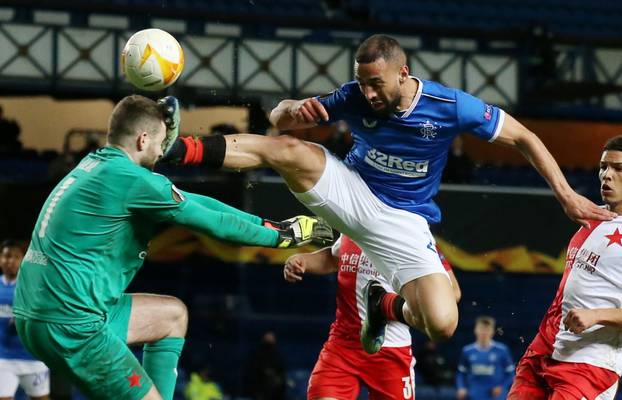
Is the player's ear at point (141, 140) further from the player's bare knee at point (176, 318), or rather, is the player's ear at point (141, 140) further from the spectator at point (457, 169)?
the spectator at point (457, 169)

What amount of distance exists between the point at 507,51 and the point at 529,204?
8.29 ft

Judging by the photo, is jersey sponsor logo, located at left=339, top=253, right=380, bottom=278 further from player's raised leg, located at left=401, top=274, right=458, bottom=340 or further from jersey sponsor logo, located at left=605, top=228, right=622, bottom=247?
jersey sponsor logo, located at left=605, top=228, right=622, bottom=247

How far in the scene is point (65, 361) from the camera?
5.45 meters

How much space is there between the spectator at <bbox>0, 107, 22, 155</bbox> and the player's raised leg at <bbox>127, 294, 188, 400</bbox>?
35.4 ft

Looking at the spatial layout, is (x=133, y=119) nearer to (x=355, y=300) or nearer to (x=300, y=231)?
(x=300, y=231)

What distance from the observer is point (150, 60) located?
21.7ft

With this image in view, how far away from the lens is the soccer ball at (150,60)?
661cm

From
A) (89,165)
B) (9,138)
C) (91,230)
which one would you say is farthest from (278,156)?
(9,138)

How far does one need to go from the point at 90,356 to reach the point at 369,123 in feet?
7.05

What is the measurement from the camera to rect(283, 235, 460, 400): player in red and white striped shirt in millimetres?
6926

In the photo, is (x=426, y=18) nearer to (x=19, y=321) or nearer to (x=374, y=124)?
(x=374, y=124)

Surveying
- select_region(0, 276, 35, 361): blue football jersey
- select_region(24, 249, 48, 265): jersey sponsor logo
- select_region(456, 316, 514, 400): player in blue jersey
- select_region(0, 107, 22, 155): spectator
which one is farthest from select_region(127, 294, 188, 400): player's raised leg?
select_region(0, 107, 22, 155): spectator

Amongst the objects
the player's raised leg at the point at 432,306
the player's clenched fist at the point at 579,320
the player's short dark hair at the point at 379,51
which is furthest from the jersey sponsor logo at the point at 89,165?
the player's clenched fist at the point at 579,320

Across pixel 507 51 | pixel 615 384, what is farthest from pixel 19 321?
pixel 507 51
